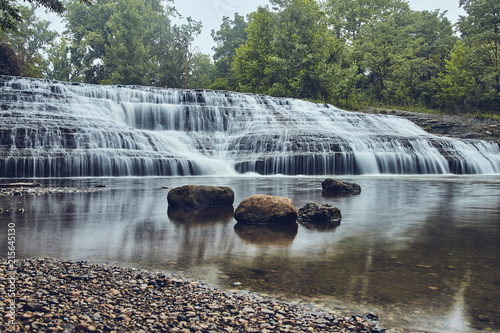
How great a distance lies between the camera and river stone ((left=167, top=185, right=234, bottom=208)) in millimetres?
8938

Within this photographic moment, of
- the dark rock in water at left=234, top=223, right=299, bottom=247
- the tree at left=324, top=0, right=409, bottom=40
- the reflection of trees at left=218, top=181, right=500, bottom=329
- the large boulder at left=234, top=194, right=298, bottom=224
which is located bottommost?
the reflection of trees at left=218, top=181, right=500, bottom=329

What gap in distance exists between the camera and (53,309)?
9.32 ft

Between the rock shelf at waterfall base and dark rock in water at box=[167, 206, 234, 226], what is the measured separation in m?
3.45

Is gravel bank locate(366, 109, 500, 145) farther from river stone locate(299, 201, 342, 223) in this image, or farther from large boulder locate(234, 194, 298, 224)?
large boulder locate(234, 194, 298, 224)

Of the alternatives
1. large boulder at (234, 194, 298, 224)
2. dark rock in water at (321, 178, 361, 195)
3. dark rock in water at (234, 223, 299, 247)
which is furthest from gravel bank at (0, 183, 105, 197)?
dark rock in water at (321, 178, 361, 195)

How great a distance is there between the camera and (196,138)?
25969 millimetres

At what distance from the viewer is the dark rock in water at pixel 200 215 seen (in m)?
7.14

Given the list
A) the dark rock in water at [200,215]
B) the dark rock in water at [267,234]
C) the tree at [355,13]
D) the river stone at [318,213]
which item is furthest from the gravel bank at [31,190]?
the tree at [355,13]

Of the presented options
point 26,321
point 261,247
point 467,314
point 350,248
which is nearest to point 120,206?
point 261,247

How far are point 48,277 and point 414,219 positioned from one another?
682 centimetres

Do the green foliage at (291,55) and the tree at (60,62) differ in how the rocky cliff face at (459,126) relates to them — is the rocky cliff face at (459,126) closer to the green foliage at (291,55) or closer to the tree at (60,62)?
the green foliage at (291,55)

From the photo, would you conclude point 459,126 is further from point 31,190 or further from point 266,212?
point 31,190

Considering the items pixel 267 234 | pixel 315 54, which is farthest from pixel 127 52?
pixel 267 234

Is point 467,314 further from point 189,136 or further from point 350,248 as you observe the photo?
point 189,136
